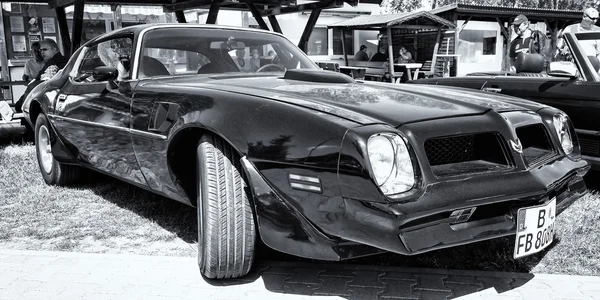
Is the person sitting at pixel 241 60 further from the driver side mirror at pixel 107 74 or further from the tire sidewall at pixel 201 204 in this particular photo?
the tire sidewall at pixel 201 204

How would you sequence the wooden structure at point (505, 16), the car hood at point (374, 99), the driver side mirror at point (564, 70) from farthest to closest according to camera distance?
the wooden structure at point (505, 16)
the driver side mirror at point (564, 70)
the car hood at point (374, 99)

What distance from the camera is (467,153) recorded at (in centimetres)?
256

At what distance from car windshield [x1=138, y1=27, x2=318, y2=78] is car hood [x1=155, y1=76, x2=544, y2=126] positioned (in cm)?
35

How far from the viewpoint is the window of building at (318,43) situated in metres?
17.8

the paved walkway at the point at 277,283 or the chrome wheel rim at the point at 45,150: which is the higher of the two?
the chrome wheel rim at the point at 45,150

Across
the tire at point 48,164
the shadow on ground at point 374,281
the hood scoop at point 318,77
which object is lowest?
the shadow on ground at point 374,281

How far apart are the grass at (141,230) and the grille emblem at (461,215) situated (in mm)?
851

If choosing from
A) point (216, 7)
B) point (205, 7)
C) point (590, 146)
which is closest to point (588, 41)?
point (590, 146)

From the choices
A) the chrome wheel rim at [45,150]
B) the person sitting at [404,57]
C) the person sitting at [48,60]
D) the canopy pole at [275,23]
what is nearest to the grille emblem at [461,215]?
the chrome wheel rim at [45,150]

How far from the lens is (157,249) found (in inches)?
134

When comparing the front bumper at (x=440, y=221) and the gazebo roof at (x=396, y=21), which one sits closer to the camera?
the front bumper at (x=440, y=221)

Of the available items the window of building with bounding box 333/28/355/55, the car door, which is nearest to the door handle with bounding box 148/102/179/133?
the car door

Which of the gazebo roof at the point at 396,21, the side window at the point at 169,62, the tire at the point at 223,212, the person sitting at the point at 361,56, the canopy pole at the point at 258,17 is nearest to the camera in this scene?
the tire at the point at 223,212

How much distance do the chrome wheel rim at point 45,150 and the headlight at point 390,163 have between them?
3.65 metres
